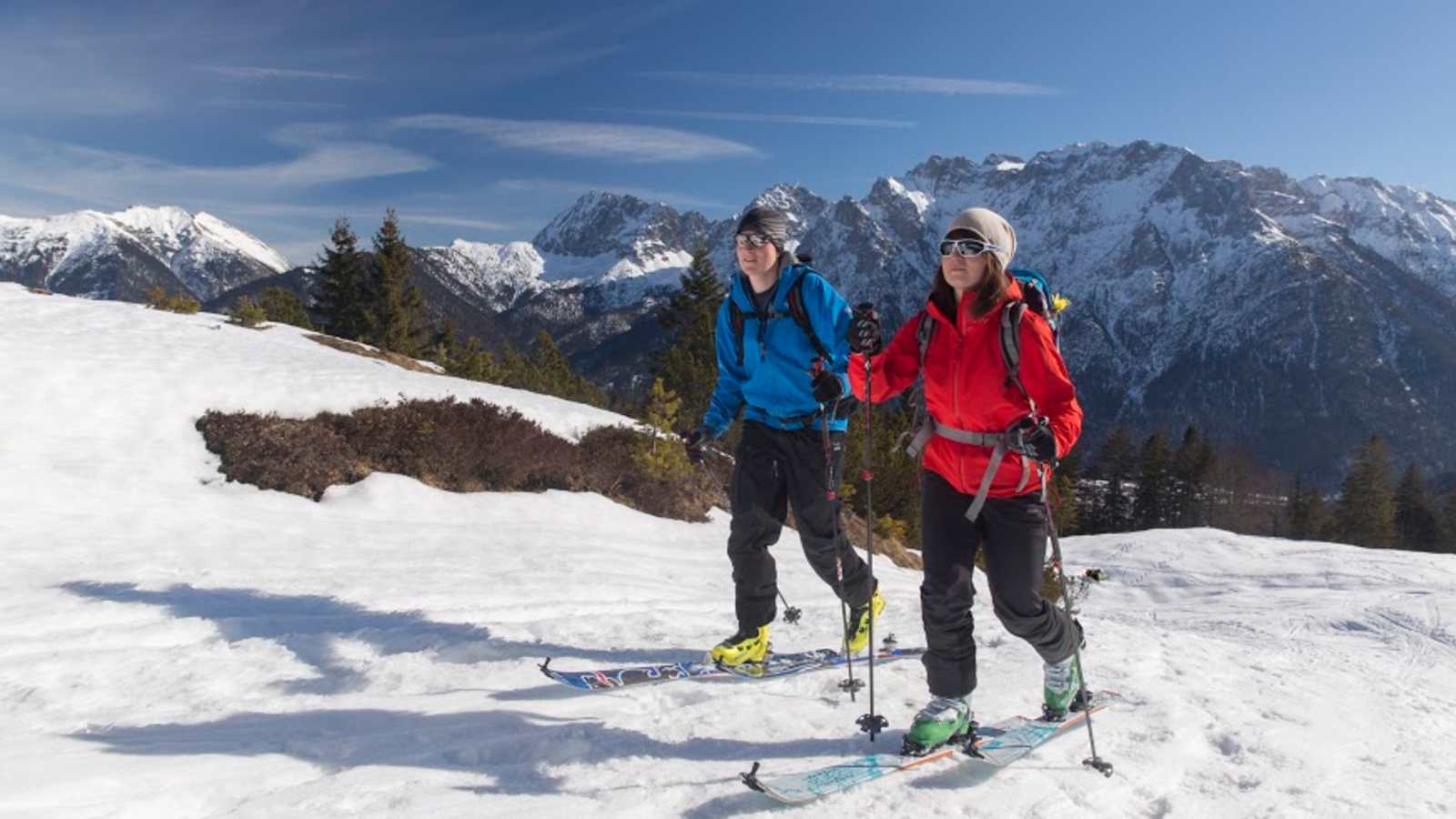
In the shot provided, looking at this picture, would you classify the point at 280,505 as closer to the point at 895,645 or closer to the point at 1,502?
the point at 1,502

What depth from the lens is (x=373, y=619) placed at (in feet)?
21.2

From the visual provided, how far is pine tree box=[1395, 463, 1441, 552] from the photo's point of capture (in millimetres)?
66000

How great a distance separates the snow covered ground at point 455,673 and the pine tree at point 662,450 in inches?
72.7

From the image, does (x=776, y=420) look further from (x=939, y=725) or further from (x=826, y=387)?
(x=939, y=725)

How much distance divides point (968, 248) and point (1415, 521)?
8540 centimetres

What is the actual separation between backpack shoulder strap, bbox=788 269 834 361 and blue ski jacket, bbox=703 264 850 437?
0.04 feet

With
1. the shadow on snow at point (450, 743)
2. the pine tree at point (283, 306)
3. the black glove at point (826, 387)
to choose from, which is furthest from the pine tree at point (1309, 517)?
the shadow on snow at point (450, 743)

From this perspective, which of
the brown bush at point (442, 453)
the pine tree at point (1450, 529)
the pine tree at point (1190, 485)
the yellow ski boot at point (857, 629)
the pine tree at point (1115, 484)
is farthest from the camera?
the pine tree at point (1115, 484)

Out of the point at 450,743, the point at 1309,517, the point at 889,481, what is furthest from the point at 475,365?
the point at 1309,517

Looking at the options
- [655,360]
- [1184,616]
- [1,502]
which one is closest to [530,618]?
[1,502]

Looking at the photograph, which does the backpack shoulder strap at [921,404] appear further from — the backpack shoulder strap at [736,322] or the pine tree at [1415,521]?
the pine tree at [1415,521]

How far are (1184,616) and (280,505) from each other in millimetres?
15109

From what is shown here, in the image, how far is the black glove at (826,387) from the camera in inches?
190

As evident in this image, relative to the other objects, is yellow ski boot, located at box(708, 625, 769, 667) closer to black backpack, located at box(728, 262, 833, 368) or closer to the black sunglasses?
black backpack, located at box(728, 262, 833, 368)
